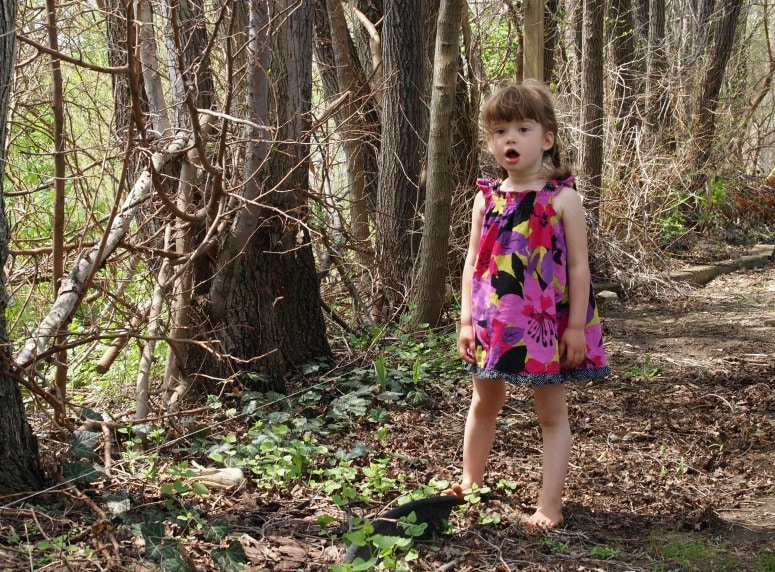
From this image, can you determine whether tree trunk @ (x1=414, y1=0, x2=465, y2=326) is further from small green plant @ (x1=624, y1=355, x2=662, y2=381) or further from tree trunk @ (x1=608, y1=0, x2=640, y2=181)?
tree trunk @ (x1=608, y1=0, x2=640, y2=181)

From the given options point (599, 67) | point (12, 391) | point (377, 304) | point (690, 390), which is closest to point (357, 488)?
point (12, 391)

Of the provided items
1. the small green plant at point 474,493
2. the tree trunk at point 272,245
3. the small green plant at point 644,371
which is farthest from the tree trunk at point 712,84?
the small green plant at point 474,493

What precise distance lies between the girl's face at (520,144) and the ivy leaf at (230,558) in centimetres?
185

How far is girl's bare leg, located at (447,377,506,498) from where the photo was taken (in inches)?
141

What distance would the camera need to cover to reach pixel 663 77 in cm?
1038

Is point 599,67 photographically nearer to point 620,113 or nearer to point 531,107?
point 620,113

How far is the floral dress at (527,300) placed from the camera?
335cm

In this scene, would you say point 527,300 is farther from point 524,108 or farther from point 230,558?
point 230,558

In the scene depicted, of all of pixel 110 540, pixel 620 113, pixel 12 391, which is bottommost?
pixel 110 540

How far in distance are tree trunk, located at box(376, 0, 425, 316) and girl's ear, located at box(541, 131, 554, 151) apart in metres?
3.35

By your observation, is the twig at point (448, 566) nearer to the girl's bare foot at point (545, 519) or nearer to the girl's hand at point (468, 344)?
the girl's bare foot at point (545, 519)

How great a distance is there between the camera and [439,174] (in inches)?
237

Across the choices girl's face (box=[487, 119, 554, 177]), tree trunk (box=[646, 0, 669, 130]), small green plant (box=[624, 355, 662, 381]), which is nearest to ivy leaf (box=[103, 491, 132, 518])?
girl's face (box=[487, 119, 554, 177])

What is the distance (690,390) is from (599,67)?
454 cm
